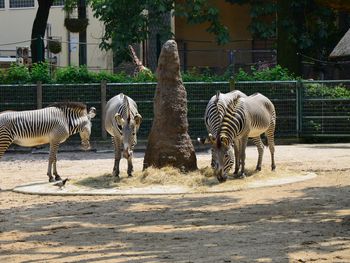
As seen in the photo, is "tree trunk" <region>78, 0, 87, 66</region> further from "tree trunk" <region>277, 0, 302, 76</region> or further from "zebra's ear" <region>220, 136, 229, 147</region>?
"zebra's ear" <region>220, 136, 229, 147</region>

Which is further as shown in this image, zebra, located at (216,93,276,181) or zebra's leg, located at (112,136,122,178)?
zebra's leg, located at (112,136,122,178)

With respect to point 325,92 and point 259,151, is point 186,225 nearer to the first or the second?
point 259,151

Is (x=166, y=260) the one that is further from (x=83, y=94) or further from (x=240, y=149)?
(x=83, y=94)

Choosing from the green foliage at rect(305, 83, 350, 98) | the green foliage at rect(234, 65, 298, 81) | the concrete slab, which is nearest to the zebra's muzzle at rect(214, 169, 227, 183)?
the concrete slab

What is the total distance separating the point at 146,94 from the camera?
2539 cm

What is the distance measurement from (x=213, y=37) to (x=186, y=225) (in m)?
27.5

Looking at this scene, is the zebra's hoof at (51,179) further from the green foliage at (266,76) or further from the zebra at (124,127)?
the green foliage at (266,76)

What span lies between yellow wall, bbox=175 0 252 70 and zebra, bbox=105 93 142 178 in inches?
827

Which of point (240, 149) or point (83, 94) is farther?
point (83, 94)

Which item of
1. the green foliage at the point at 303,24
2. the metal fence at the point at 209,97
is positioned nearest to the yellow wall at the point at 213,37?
the green foliage at the point at 303,24

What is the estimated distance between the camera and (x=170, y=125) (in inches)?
684

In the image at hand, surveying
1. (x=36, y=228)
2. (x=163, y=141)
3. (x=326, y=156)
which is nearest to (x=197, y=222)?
(x=36, y=228)

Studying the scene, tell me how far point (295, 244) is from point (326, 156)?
11.6m

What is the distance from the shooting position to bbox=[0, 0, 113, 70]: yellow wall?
43031mm
